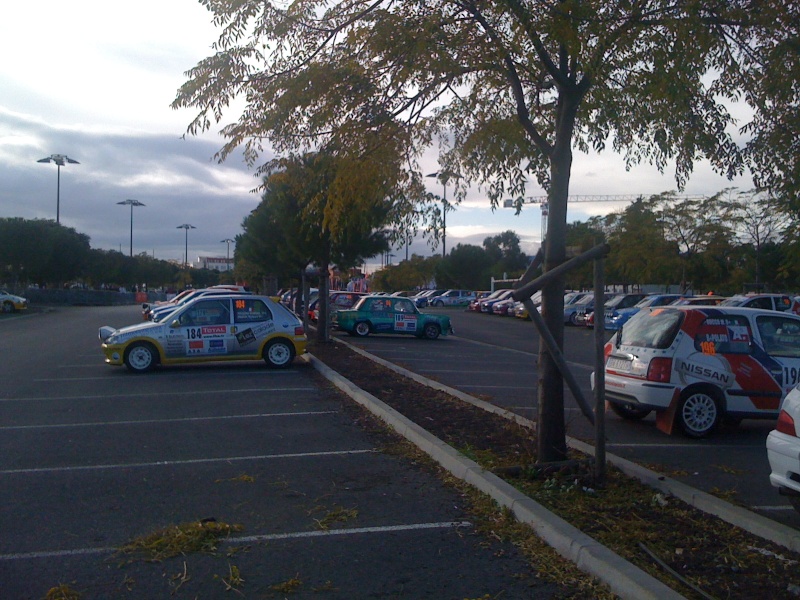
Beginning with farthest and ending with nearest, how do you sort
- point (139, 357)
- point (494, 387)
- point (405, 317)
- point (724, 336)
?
point (405, 317), point (139, 357), point (494, 387), point (724, 336)

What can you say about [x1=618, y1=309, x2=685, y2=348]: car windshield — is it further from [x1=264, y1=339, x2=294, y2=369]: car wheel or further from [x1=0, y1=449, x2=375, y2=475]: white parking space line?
[x1=264, y1=339, x2=294, y2=369]: car wheel

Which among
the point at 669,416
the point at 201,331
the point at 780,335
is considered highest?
the point at 780,335

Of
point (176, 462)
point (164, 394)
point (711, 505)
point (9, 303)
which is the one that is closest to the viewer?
point (711, 505)

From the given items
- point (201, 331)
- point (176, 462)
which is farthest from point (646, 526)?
point (201, 331)

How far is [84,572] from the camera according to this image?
5117mm

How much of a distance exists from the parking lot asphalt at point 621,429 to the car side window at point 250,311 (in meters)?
3.58

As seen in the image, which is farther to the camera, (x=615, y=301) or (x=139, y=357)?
(x=615, y=301)

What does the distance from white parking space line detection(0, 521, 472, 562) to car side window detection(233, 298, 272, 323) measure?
11331 mm

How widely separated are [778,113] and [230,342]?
1157 centimetres

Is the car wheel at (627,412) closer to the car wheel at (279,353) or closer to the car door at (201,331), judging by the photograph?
the car wheel at (279,353)

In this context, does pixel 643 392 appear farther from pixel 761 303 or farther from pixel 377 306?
pixel 761 303

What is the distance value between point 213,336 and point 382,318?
1166 centimetres

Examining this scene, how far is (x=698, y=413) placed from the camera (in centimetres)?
966

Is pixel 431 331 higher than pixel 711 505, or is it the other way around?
pixel 431 331
